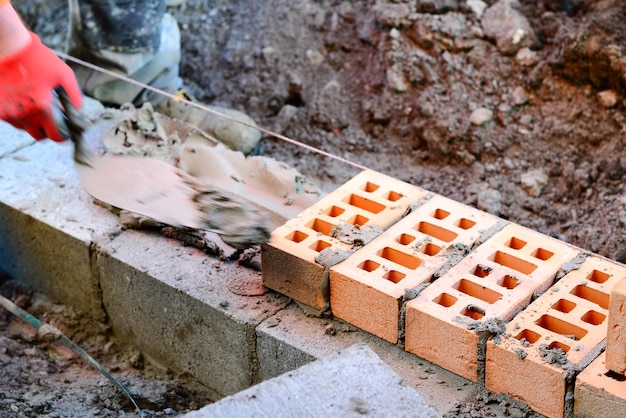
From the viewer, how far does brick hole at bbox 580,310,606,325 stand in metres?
3.13

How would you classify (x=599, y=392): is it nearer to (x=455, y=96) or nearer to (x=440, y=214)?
(x=440, y=214)

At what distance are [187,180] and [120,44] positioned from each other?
67.5 inches

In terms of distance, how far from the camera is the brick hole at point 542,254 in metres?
3.42

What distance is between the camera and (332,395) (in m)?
2.65

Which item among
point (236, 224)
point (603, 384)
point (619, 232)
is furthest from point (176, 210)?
point (619, 232)

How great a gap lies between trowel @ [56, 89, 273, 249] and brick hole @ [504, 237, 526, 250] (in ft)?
2.61

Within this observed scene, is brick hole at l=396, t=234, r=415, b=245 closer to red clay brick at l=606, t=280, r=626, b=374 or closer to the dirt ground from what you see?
red clay brick at l=606, t=280, r=626, b=374

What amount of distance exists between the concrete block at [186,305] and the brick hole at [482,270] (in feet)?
2.16

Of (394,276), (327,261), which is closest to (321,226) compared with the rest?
(327,261)

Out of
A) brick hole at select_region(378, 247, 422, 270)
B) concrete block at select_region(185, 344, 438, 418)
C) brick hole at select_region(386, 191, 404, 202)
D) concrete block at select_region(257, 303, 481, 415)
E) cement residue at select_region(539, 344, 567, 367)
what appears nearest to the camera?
concrete block at select_region(185, 344, 438, 418)

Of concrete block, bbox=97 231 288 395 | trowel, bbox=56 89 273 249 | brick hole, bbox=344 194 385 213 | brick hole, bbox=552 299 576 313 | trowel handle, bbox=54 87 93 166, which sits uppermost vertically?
trowel handle, bbox=54 87 93 166

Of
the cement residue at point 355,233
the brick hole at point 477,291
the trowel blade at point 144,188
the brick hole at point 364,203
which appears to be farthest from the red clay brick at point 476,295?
the trowel blade at point 144,188

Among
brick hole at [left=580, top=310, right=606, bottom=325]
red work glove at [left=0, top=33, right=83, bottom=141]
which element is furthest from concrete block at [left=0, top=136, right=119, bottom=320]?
brick hole at [left=580, top=310, right=606, bottom=325]

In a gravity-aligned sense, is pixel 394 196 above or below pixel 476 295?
above
